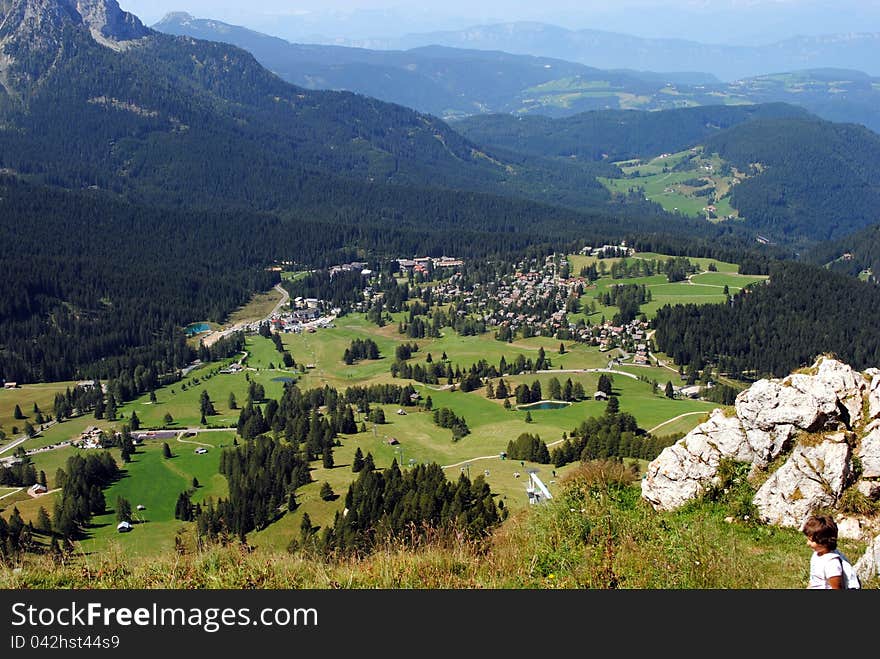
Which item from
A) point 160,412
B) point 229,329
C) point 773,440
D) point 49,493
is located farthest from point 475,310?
point 773,440

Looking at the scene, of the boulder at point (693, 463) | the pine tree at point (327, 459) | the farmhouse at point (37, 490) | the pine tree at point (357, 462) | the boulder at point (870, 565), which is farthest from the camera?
the farmhouse at point (37, 490)

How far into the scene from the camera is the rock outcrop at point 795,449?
24.3m

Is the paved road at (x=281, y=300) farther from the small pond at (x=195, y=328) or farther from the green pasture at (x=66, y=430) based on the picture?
the green pasture at (x=66, y=430)

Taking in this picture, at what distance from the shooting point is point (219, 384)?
392ft

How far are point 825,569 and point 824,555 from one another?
223 millimetres

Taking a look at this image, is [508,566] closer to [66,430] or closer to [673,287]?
[66,430]

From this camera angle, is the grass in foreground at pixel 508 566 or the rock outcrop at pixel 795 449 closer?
the grass in foreground at pixel 508 566

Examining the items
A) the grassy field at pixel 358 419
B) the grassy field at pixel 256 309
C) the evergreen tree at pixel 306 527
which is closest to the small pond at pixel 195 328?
Result: the grassy field at pixel 256 309

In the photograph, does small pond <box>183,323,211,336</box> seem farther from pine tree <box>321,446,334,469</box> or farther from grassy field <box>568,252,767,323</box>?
pine tree <box>321,446,334,469</box>

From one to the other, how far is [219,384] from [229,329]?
137 ft

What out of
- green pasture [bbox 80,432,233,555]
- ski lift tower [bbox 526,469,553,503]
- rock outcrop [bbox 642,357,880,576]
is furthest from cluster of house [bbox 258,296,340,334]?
rock outcrop [bbox 642,357,880,576]

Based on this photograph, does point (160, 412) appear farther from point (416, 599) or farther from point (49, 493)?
point (416, 599)

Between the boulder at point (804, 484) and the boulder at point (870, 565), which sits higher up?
the boulder at point (870, 565)

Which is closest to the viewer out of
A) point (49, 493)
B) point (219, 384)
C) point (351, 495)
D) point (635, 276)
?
point (351, 495)
